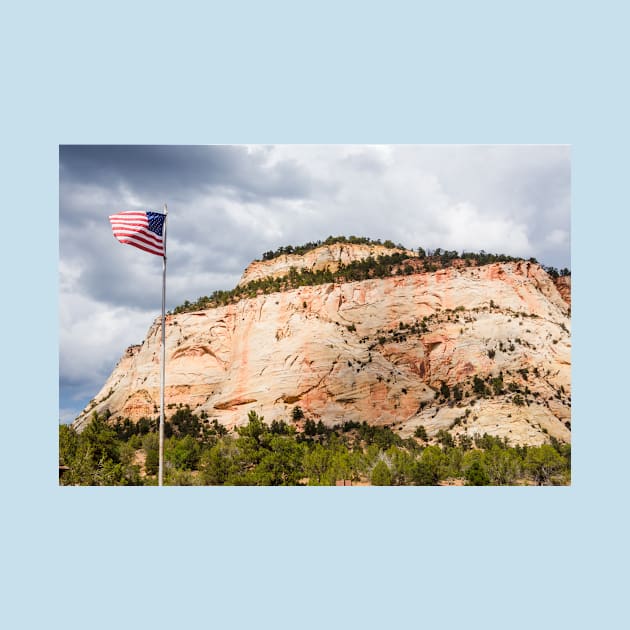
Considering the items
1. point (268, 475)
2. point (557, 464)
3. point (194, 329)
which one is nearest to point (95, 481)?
point (268, 475)

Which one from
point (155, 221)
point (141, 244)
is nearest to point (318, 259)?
point (155, 221)

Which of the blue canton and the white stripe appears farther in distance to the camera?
the blue canton

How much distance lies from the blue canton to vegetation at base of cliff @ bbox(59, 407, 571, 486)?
6.43 metres

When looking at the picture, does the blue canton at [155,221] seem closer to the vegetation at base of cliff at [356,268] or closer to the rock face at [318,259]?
the vegetation at base of cliff at [356,268]

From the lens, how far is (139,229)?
50.5 feet

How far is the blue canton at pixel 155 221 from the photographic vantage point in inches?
613

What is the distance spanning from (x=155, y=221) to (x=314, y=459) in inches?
336

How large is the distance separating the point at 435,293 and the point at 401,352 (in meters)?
2.88

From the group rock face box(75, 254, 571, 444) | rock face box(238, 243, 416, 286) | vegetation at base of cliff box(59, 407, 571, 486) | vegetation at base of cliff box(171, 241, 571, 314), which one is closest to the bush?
vegetation at base of cliff box(59, 407, 571, 486)

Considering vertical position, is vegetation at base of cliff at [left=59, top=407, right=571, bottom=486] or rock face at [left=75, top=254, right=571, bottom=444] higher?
rock face at [left=75, top=254, right=571, bottom=444]

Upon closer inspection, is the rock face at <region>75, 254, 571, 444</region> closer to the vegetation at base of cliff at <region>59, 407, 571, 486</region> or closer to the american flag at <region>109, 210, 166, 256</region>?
the vegetation at base of cliff at <region>59, 407, 571, 486</region>

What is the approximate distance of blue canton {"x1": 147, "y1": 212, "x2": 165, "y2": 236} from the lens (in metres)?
15.6

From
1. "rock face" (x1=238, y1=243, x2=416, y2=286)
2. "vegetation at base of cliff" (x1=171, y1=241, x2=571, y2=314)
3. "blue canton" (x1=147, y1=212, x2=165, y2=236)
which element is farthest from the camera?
"rock face" (x1=238, y1=243, x2=416, y2=286)

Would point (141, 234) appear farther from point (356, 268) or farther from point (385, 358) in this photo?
point (356, 268)
